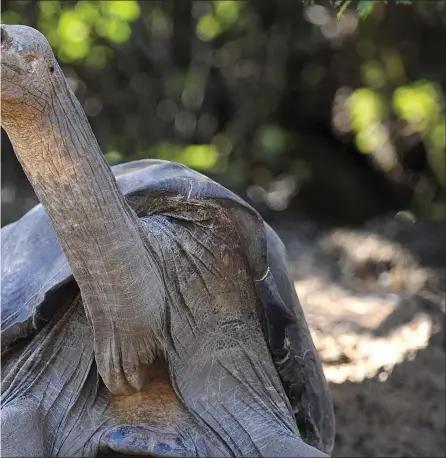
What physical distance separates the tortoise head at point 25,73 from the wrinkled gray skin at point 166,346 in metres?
0.29

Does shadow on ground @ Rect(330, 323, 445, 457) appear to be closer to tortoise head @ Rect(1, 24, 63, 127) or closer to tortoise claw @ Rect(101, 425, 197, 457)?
tortoise claw @ Rect(101, 425, 197, 457)

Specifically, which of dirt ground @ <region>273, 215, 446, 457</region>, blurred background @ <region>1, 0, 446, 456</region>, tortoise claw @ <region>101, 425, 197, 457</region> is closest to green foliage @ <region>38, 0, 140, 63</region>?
blurred background @ <region>1, 0, 446, 456</region>

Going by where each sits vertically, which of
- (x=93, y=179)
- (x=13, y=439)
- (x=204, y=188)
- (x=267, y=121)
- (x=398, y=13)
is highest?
(x=93, y=179)

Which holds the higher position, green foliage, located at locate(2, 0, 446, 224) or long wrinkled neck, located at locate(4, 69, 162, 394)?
long wrinkled neck, located at locate(4, 69, 162, 394)

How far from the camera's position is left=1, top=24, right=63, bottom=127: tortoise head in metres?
1.45

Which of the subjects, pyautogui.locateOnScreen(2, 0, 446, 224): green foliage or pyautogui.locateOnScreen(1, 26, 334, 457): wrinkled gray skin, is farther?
pyautogui.locateOnScreen(2, 0, 446, 224): green foliage

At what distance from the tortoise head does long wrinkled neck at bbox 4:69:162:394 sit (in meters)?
0.01

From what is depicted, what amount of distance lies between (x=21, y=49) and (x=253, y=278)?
2.76ft

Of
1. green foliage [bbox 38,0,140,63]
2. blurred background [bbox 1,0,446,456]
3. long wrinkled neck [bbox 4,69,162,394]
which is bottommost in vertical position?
blurred background [bbox 1,0,446,456]

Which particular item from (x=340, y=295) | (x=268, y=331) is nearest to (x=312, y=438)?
(x=268, y=331)

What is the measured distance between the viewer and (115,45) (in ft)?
Answer: 23.5

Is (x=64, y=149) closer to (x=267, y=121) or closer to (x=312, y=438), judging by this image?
(x=312, y=438)

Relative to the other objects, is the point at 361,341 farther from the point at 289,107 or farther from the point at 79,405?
the point at 289,107

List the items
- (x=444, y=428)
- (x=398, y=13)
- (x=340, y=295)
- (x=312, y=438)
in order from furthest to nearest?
(x=398, y=13), (x=340, y=295), (x=444, y=428), (x=312, y=438)
